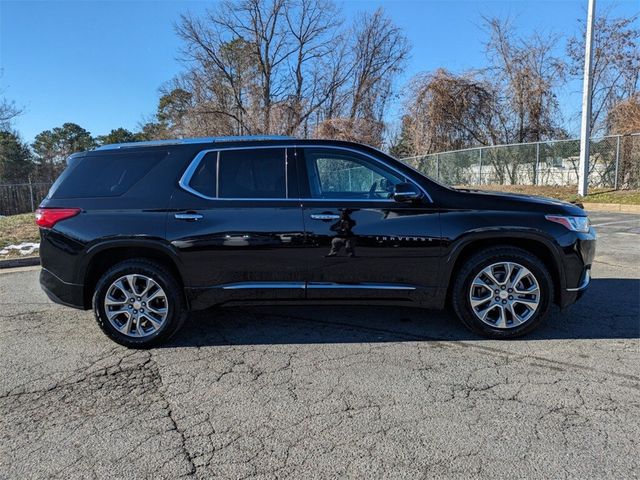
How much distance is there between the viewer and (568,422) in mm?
2875

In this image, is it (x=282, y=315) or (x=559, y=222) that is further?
(x=282, y=315)

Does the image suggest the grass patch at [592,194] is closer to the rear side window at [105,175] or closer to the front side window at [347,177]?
the front side window at [347,177]

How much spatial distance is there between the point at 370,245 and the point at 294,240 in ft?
2.21

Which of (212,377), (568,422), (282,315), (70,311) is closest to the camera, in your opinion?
(568,422)

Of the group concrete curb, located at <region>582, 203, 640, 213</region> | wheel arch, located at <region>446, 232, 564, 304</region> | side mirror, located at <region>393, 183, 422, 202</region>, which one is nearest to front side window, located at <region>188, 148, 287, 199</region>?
side mirror, located at <region>393, 183, 422, 202</region>

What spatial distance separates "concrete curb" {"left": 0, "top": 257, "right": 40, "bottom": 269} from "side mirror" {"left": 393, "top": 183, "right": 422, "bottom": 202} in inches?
304

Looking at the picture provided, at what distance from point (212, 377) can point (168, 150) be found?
6.98 feet

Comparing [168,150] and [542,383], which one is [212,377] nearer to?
[168,150]

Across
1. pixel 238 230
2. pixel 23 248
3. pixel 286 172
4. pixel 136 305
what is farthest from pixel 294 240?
pixel 23 248

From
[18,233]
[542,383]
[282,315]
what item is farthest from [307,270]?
[18,233]

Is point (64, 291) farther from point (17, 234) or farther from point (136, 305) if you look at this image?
point (17, 234)

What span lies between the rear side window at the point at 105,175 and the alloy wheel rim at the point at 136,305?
84cm

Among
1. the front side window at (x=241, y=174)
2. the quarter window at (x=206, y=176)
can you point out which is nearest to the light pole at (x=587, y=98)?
the front side window at (x=241, y=174)

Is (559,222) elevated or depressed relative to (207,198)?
depressed
